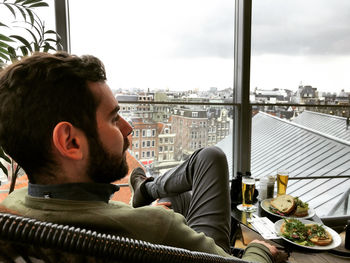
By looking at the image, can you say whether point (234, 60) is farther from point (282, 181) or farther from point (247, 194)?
point (247, 194)

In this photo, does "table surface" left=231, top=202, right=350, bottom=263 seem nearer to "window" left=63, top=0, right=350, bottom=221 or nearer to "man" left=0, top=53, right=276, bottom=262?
"man" left=0, top=53, right=276, bottom=262

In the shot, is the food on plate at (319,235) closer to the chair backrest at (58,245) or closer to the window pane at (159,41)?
the chair backrest at (58,245)

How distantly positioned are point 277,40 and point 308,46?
0.37 metres

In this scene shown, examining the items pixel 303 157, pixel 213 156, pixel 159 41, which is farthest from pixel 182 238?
pixel 303 157

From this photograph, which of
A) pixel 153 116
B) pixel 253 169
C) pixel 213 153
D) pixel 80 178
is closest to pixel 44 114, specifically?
pixel 80 178

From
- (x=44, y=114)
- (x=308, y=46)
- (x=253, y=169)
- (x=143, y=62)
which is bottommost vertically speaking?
(x=253, y=169)

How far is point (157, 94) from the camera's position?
2.56 m

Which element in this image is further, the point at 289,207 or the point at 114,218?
the point at 289,207

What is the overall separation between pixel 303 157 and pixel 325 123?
443 mm

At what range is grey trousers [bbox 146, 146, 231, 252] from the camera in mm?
1189

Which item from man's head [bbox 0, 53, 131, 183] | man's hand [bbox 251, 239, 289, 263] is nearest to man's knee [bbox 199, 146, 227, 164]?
man's hand [bbox 251, 239, 289, 263]

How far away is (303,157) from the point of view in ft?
9.73

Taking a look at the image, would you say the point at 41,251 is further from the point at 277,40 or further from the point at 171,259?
the point at 277,40

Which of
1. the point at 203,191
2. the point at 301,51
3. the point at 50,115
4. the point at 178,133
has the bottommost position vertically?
the point at 203,191
